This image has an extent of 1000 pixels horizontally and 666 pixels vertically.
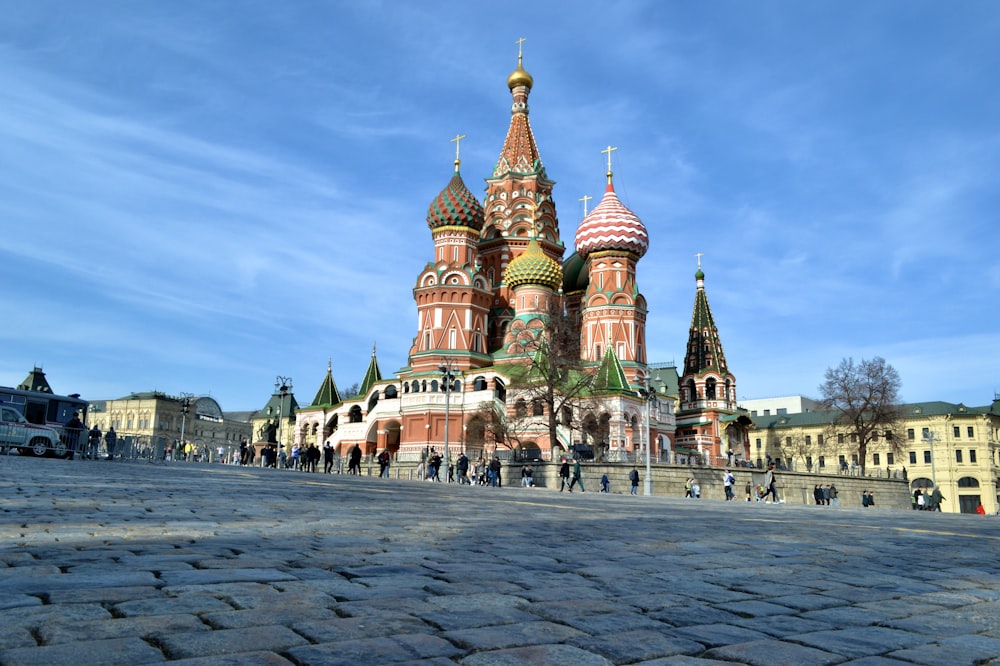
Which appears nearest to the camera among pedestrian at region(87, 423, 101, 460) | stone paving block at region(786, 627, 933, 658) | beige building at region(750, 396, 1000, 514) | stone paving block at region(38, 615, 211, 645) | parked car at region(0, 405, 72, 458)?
stone paving block at region(38, 615, 211, 645)

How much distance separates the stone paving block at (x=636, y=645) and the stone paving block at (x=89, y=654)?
1541mm

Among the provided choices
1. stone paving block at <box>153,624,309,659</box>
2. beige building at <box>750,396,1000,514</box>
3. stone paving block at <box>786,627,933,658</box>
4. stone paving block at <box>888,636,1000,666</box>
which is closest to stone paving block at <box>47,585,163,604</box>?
stone paving block at <box>153,624,309,659</box>

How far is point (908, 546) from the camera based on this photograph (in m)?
8.55

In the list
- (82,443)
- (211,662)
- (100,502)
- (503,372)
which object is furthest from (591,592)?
(503,372)

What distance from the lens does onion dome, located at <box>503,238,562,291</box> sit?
55.3 metres

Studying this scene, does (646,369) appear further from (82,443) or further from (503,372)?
(82,443)

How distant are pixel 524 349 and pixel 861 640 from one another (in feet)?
144

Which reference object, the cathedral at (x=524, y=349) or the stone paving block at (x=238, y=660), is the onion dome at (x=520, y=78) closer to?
the cathedral at (x=524, y=349)

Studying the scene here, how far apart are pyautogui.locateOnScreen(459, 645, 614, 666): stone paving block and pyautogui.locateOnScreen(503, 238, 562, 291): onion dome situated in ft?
172

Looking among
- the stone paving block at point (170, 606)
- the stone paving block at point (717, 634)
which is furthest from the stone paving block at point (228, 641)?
the stone paving block at point (717, 634)

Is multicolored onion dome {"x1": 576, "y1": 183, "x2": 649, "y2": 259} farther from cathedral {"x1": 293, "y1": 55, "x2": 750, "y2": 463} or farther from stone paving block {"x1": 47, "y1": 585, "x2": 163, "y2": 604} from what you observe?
stone paving block {"x1": 47, "y1": 585, "x2": 163, "y2": 604}

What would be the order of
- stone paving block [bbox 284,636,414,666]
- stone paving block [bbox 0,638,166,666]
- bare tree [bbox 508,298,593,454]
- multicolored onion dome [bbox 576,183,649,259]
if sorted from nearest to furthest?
stone paving block [bbox 0,638,166,666], stone paving block [bbox 284,636,414,666], bare tree [bbox 508,298,593,454], multicolored onion dome [bbox 576,183,649,259]

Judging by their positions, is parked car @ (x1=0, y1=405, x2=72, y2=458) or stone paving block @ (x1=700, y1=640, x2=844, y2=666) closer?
stone paving block @ (x1=700, y1=640, x2=844, y2=666)

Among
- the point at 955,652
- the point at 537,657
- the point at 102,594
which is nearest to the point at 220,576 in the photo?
the point at 102,594
